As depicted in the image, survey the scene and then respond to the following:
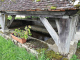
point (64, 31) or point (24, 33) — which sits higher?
point (64, 31)

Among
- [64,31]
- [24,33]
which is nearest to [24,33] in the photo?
[24,33]

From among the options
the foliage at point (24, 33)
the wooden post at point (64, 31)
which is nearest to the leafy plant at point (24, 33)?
the foliage at point (24, 33)

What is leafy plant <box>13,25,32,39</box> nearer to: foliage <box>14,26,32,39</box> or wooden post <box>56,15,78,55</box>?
foliage <box>14,26,32,39</box>

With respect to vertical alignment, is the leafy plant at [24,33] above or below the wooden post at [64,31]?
below

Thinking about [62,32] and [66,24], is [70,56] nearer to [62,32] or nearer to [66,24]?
[62,32]

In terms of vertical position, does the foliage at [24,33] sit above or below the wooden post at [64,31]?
below

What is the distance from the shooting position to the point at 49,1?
6.89 feet

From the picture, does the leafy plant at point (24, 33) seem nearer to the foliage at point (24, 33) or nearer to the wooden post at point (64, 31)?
the foliage at point (24, 33)

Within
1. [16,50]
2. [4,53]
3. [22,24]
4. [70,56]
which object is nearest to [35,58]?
[16,50]

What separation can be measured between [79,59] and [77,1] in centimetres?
232

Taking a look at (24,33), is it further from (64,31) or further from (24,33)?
(64,31)

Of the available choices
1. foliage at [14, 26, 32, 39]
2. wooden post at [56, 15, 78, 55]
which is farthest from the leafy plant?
wooden post at [56, 15, 78, 55]

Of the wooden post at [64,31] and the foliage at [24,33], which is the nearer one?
the wooden post at [64,31]

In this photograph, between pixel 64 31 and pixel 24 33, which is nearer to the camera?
pixel 64 31
